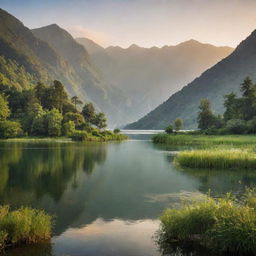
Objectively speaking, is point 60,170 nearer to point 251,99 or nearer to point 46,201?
point 46,201

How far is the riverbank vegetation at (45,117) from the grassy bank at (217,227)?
101 m

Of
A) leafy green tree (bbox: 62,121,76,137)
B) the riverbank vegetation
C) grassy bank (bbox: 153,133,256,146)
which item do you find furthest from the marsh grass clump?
leafy green tree (bbox: 62,121,76,137)

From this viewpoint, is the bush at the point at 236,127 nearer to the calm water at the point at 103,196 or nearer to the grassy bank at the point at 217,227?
the calm water at the point at 103,196

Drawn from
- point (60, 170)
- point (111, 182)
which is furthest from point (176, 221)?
point (60, 170)

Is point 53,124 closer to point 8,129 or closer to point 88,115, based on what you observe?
point 8,129

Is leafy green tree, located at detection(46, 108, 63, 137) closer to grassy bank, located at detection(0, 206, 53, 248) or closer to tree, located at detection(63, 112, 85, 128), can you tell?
tree, located at detection(63, 112, 85, 128)

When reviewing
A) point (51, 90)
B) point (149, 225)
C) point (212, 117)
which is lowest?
point (149, 225)

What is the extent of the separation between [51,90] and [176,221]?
133 meters

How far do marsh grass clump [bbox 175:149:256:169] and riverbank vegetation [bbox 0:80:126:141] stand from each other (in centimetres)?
7490

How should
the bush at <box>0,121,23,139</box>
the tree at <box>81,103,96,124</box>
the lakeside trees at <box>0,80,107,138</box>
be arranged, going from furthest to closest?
the tree at <box>81,103,96,124</box>
the lakeside trees at <box>0,80,107,138</box>
the bush at <box>0,121,23,139</box>

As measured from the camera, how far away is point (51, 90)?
142250 millimetres

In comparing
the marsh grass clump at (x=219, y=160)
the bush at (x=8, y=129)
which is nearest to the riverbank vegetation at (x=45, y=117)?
the bush at (x=8, y=129)

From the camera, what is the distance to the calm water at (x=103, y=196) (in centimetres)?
1498

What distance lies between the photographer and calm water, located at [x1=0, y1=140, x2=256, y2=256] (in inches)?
590
